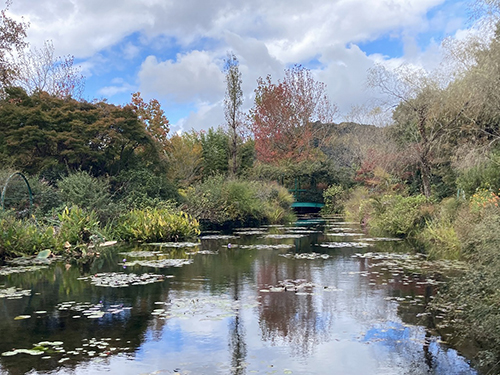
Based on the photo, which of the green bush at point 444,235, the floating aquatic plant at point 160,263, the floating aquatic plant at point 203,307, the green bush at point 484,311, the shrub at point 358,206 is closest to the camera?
the green bush at point 484,311

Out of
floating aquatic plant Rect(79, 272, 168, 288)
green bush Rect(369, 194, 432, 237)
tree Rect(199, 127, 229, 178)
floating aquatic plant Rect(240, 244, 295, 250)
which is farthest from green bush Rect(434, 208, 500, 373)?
tree Rect(199, 127, 229, 178)

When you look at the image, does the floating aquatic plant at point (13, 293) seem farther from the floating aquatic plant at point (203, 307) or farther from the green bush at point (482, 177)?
the green bush at point (482, 177)

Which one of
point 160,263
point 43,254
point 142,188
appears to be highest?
point 142,188

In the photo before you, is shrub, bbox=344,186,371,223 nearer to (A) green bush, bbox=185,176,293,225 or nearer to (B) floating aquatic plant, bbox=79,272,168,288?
(A) green bush, bbox=185,176,293,225

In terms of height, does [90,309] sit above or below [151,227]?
below

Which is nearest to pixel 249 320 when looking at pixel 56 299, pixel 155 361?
pixel 155 361

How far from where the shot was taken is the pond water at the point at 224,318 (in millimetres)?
4543

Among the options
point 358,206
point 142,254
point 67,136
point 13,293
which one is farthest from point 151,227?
point 358,206

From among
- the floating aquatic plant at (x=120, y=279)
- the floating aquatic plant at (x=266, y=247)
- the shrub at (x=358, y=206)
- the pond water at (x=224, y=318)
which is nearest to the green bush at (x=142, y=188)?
the floating aquatic plant at (x=266, y=247)

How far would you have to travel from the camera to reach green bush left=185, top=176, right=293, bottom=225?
21.6m

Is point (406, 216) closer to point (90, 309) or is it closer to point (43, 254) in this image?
point (43, 254)

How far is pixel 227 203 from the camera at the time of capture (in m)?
22.9

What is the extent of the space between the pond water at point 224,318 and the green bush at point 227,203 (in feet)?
34.8

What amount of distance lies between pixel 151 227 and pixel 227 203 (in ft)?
25.4
